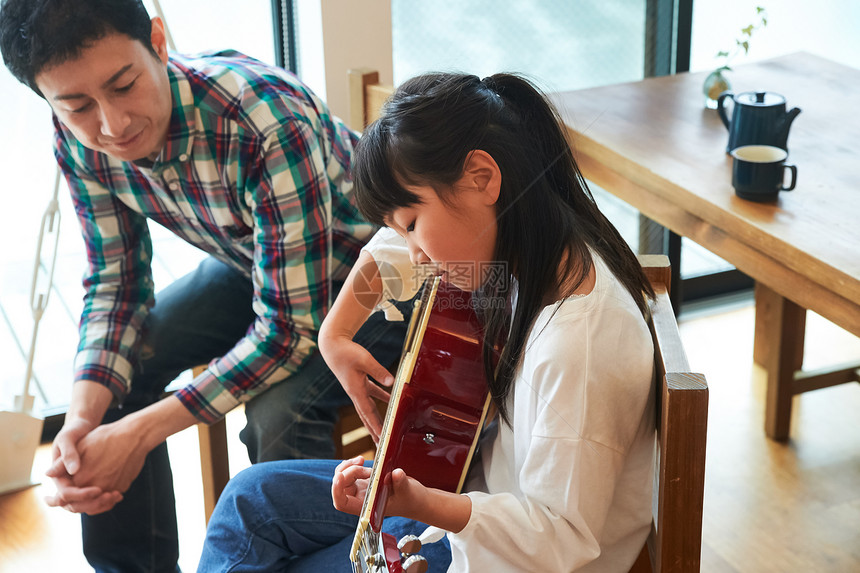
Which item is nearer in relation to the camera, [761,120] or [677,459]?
[677,459]

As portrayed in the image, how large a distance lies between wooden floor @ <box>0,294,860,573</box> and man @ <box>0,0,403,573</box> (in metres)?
0.43

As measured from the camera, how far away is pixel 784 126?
147 cm

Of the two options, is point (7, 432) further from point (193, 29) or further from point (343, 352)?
point (343, 352)

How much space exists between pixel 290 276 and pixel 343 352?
16 centimetres

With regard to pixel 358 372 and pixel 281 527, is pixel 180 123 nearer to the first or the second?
pixel 358 372

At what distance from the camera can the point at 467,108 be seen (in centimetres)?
90

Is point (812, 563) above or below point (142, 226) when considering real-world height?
below

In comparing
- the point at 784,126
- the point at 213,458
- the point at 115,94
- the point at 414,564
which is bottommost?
the point at 213,458

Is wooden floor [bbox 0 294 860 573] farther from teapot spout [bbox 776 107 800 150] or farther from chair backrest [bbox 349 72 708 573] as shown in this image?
chair backrest [bbox 349 72 708 573]

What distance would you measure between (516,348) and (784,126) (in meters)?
0.82

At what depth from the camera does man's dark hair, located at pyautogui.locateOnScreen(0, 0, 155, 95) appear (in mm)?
1079

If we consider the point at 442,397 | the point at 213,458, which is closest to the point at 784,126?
the point at 442,397

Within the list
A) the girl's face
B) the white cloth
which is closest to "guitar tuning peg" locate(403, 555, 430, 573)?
the girl's face

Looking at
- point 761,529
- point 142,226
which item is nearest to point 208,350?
point 142,226
